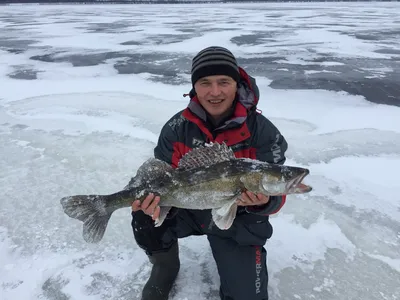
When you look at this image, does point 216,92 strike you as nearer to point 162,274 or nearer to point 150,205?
point 150,205

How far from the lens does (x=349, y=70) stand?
10.1 m

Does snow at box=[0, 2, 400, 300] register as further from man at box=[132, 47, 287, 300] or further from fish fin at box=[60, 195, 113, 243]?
fish fin at box=[60, 195, 113, 243]

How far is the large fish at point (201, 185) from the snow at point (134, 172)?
2.56 feet

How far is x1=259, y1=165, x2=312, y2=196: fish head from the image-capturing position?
2.23 metres

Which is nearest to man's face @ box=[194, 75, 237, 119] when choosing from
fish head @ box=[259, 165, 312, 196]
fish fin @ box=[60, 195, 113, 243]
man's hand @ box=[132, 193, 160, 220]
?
fish head @ box=[259, 165, 312, 196]

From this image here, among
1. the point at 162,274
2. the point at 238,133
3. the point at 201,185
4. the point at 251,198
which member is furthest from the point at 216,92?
the point at 162,274

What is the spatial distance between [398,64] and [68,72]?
1021cm

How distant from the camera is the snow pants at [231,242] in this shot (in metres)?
2.61

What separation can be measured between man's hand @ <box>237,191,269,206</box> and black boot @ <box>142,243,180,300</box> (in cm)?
90

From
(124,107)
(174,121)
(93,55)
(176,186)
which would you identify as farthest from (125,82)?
(176,186)

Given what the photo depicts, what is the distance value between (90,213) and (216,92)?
53.1 inches

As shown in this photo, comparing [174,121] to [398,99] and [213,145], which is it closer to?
[213,145]

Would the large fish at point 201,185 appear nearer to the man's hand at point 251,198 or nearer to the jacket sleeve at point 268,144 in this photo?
the man's hand at point 251,198

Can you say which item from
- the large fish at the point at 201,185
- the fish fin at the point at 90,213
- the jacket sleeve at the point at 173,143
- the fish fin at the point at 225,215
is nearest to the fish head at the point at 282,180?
the large fish at the point at 201,185
